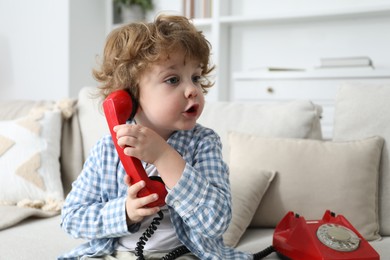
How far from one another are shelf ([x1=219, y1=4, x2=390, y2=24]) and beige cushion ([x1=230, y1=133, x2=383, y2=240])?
1.48 meters

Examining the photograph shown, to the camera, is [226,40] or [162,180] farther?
[226,40]

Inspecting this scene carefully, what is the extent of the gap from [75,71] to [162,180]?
253cm

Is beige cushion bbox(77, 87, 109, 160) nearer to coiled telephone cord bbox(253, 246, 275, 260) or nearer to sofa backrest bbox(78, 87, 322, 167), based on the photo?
sofa backrest bbox(78, 87, 322, 167)

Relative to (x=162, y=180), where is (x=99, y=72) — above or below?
above

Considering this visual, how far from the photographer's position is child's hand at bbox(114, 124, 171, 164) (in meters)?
0.85

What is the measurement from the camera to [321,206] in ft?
4.66

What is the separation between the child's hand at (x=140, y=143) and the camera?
85 centimetres

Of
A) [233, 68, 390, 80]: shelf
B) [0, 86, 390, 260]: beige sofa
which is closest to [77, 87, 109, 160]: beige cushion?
[0, 86, 390, 260]: beige sofa

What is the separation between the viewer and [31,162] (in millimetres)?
1753

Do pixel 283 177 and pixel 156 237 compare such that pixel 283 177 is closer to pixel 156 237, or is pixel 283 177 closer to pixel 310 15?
pixel 156 237

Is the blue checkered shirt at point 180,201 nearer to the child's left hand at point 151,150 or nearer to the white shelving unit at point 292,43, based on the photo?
the child's left hand at point 151,150

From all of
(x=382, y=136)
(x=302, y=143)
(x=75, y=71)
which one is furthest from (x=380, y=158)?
(x=75, y=71)

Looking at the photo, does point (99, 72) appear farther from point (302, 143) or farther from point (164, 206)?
point (302, 143)

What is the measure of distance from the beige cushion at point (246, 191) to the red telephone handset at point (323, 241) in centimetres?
24
